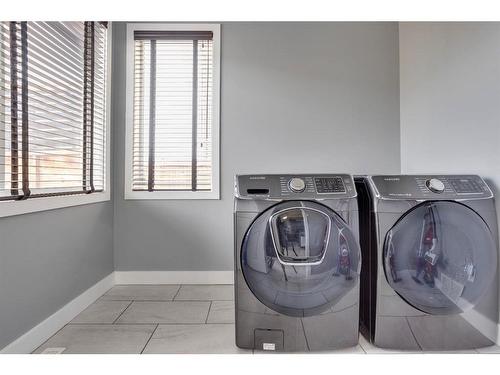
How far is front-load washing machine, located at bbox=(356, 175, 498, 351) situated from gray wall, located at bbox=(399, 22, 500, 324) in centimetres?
24

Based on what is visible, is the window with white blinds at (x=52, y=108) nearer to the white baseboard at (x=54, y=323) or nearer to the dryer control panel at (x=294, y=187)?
the white baseboard at (x=54, y=323)

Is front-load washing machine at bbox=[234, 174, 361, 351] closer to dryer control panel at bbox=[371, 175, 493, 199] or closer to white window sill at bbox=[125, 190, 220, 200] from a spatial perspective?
dryer control panel at bbox=[371, 175, 493, 199]

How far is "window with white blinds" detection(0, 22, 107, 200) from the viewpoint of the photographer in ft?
4.30

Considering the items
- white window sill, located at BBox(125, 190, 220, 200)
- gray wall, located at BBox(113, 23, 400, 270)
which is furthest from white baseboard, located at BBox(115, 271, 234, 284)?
white window sill, located at BBox(125, 190, 220, 200)

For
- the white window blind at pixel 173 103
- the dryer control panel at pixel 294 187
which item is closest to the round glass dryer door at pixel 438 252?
the dryer control panel at pixel 294 187

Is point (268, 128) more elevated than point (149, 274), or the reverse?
point (268, 128)

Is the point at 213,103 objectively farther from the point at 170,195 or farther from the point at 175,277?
the point at 175,277

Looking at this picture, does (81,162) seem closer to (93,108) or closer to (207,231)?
(93,108)

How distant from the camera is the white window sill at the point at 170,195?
2.27m

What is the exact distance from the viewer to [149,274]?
229cm

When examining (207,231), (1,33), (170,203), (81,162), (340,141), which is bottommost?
(207,231)

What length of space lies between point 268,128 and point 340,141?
1.83 feet

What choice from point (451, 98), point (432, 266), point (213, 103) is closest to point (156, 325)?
point (432, 266)
